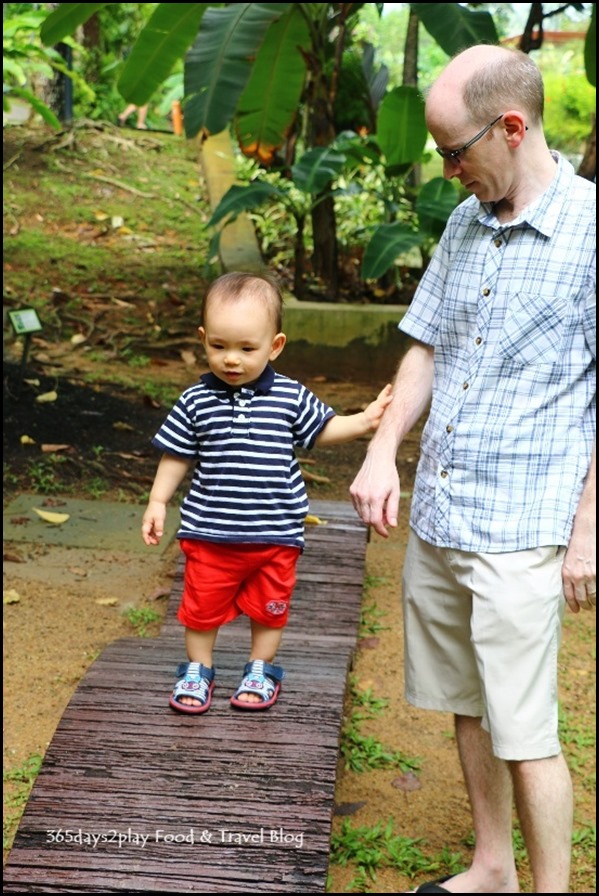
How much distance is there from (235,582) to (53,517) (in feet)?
8.65

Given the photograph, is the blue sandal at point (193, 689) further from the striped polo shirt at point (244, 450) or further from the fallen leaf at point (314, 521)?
the fallen leaf at point (314, 521)

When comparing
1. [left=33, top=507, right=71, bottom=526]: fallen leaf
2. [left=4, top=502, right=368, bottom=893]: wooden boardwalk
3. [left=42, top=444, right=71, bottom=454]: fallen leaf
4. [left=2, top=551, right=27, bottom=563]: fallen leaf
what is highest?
[left=4, top=502, right=368, bottom=893]: wooden boardwalk

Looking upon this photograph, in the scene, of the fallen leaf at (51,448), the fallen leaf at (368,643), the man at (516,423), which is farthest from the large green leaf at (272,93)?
the man at (516,423)

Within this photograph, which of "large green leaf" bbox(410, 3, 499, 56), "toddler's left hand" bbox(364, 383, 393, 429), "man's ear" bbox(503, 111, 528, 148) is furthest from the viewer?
"large green leaf" bbox(410, 3, 499, 56)

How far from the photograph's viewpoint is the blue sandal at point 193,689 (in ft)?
9.72

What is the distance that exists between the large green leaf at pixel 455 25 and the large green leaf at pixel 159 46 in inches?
53.2

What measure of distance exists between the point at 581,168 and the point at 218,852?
5.39 metres

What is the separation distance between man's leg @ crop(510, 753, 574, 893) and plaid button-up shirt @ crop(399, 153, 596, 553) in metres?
Answer: 0.51

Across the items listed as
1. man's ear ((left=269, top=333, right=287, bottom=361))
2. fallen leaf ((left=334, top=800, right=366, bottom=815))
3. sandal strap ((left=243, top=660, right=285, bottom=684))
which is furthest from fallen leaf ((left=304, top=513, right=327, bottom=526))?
man's ear ((left=269, top=333, right=287, bottom=361))

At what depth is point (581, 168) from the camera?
6859mm

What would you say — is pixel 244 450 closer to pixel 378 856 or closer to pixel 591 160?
pixel 378 856

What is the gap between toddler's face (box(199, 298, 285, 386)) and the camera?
265cm

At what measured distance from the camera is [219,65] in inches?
233

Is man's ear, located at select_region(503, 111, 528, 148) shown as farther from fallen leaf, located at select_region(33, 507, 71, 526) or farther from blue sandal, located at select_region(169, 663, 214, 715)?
fallen leaf, located at select_region(33, 507, 71, 526)
